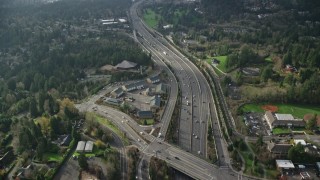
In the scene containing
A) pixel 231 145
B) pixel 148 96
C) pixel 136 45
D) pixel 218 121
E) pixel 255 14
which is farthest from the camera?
pixel 255 14

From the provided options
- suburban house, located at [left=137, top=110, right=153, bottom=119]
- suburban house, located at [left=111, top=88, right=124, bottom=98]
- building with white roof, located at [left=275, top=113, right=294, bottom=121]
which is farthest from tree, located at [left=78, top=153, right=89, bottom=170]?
building with white roof, located at [left=275, top=113, right=294, bottom=121]

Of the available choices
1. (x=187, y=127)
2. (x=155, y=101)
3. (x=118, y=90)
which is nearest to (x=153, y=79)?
(x=118, y=90)

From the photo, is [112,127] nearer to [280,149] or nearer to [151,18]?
[280,149]

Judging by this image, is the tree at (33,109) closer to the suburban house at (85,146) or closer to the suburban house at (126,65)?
the suburban house at (85,146)

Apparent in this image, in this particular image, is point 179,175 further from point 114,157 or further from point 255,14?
point 255,14

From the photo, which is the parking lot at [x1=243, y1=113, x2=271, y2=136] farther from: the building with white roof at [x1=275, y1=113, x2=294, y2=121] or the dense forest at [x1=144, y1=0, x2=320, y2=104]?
the dense forest at [x1=144, y1=0, x2=320, y2=104]

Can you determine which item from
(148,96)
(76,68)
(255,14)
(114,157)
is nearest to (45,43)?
(76,68)
